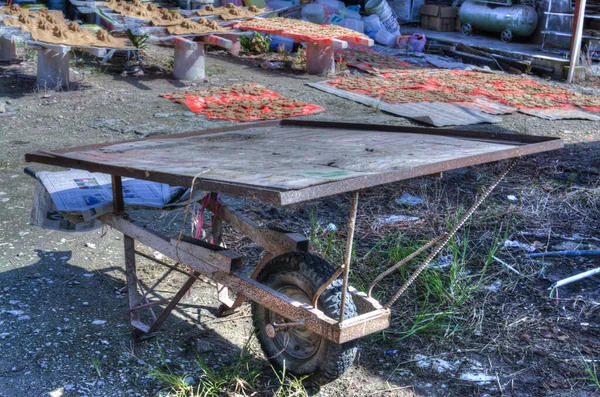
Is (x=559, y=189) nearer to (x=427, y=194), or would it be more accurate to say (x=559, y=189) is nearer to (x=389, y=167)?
(x=427, y=194)

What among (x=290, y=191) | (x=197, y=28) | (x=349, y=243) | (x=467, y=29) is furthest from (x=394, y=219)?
(x=467, y=29)

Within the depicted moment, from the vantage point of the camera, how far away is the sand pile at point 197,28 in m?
9.78

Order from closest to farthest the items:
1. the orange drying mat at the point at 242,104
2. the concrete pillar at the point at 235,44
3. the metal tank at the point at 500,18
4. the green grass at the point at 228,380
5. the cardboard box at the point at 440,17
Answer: the green grass at the point at 228,380 → the orange drying mat at the point at 242,104 → the concrete pillar at the point at 235,44 → the metal tank at the point at 500,18 → the cardboard box at the point at 440,17


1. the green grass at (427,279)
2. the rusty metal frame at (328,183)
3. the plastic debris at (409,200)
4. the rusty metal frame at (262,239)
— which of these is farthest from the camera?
the plastic debris at (409,200)

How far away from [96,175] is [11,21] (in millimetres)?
6219

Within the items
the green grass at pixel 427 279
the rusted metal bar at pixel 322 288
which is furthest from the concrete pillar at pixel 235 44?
the rusted metal bar at pixel 322 288

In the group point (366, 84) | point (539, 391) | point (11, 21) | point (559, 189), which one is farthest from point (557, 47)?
Result: point (539, 391)

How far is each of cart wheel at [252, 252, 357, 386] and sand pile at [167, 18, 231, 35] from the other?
7528 mm

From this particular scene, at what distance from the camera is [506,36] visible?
46.2 feet

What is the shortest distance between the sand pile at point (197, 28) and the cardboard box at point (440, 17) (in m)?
6.56

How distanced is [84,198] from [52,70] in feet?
20.0

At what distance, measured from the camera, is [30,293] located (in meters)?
3.62

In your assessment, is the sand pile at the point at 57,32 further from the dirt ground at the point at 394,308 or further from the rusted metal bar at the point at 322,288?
the rusted metal bar at the point at 322,288

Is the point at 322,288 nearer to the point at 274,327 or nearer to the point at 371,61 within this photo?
the point at 274,327
